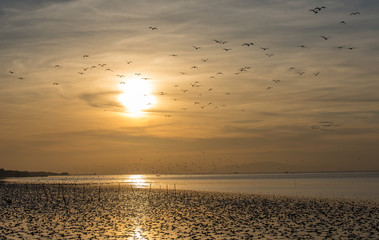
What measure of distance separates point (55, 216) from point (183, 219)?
42.7 feet

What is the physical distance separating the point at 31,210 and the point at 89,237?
20.0 metres

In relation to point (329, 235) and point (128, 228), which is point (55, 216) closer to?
point (128, 228)

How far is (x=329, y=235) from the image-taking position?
1220 inches

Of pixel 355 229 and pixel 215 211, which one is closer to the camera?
pixel 355 229

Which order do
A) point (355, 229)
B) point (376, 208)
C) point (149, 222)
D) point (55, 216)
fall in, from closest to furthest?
point (355, 229) → point (149, 222) → point (55, 216) → point (376, 208)

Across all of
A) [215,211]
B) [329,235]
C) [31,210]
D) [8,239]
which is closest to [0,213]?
[31,210]

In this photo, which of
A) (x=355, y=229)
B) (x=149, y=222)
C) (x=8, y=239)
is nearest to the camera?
(x=8, y=239)

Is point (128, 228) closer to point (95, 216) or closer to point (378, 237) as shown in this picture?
point (95, 216)

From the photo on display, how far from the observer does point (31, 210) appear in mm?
45812

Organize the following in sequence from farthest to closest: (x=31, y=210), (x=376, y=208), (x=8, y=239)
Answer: (x=376, y=208)
(x=31, y=210)
(x=8, y=239)

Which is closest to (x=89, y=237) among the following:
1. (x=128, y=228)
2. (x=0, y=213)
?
(x=128, y=228)

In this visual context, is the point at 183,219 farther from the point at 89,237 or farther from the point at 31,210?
the point at 31,210

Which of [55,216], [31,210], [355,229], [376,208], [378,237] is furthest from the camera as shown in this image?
[376,208]

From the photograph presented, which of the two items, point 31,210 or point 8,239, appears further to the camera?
point 31,210
